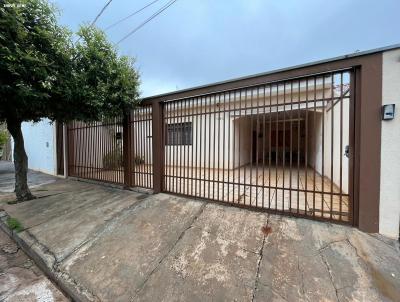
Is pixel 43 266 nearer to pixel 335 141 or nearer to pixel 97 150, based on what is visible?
pixel 97 150

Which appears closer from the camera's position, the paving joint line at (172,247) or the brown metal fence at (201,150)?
the paving joint line at (172,247)

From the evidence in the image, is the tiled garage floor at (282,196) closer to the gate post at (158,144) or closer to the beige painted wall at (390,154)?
the gate post at (158,144)

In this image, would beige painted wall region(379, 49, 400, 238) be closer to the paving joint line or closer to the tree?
the paving joint line

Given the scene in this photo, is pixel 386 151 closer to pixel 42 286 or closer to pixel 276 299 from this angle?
pixel 276 299

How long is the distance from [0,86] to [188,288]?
4182 millimetres

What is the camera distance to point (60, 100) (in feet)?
14.3

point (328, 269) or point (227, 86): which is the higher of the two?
point (227, 86)

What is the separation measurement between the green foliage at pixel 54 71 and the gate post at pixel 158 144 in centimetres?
67

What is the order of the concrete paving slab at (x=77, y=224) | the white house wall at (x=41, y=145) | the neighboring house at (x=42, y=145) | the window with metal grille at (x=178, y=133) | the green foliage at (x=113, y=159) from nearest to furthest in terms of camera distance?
the concrete paving slab at (x=77, y=224) < the window with metal grille at (x=178, y=133) < the green foliage at (x=113, y=159) < the neighboring house at (x=42, y=145) < the white house wall at (x=41, y=145)

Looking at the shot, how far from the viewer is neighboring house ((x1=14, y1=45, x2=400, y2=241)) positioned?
8.80 ft

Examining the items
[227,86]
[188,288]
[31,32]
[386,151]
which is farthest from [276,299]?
[31,32]

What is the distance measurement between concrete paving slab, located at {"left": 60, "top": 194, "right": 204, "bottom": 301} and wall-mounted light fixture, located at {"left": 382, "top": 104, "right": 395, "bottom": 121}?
303 cm

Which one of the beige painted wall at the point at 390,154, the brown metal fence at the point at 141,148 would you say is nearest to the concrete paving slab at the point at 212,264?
the beige painted wall at the point at 390,154

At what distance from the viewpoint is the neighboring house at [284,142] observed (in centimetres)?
268
